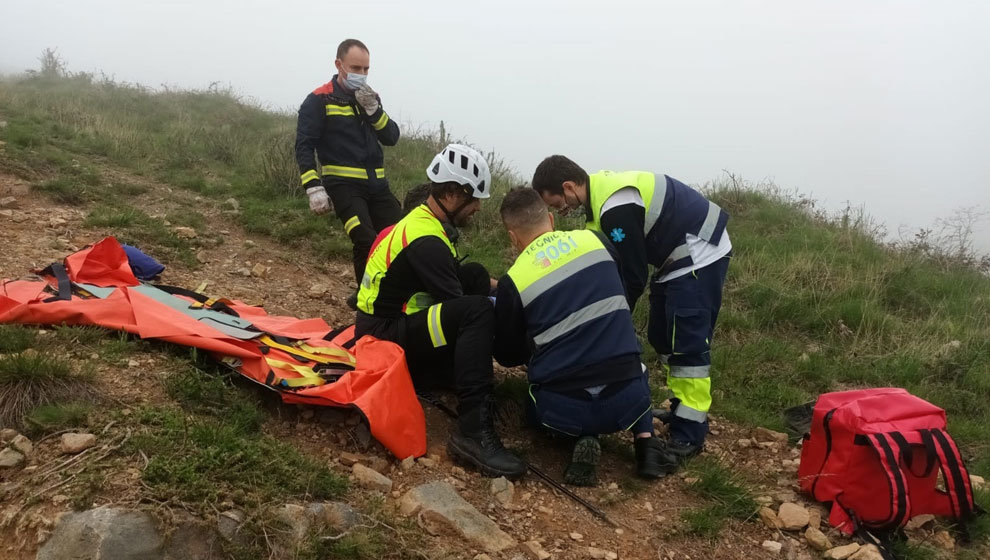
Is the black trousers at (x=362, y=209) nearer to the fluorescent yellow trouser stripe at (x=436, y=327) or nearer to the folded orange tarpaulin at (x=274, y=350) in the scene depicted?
the folded orange tarpaulin at (x=274, y=350)

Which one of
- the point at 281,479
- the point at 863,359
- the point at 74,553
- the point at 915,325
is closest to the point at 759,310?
the point at 863,359

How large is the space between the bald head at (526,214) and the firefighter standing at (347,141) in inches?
66.2

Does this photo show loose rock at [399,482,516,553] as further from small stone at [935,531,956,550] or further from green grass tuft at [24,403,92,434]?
small stone at [935,531,956,550]

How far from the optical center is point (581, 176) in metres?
3.53

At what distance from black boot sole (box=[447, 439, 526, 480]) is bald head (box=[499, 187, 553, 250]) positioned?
112 cm

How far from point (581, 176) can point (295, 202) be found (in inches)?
182

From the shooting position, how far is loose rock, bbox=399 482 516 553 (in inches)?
99.3

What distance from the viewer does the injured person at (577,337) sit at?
9.81ft

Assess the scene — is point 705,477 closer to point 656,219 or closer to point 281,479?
point 656,219

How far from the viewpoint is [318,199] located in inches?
179

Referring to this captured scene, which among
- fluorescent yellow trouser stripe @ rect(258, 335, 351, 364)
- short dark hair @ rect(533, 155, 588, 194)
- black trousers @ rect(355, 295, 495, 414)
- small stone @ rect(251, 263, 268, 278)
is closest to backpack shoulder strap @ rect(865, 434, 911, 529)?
black trousers @ rect(355, 295, 495, 414)

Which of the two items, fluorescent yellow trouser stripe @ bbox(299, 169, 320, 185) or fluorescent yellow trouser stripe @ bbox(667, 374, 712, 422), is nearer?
Answer: fluorescent yellow trouser stripe @ bbox(667, 374, 712, 422)

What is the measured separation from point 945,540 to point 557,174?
2580mm

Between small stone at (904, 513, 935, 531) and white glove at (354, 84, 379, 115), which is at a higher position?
white glove at (354, 84, 379, 115)
